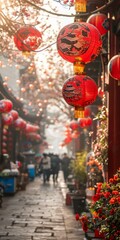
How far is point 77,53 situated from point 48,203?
12.0m

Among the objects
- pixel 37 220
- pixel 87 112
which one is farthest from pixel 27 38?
pixel 87 112

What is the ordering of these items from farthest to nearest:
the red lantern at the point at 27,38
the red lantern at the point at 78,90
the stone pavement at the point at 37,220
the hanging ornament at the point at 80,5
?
1. the stone pavement at the point at 37,220
2. the red lantern at the point at 27,38
3. the hanging ornament at the point at 80,5
4. the red lantern at the point at 78,90

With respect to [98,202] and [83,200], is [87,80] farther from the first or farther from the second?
[83,200]

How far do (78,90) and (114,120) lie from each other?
3005 millimetres

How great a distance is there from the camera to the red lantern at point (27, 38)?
403 inches

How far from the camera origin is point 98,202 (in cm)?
802

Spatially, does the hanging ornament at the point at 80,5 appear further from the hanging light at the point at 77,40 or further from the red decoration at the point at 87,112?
the red decoration at the point at 87,112

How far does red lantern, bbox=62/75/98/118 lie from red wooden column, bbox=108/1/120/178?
2634mm

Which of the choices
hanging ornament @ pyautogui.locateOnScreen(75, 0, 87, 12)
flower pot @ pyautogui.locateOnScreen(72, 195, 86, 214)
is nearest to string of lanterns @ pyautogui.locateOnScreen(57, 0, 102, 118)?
hanging ornament @ pyautogui.locateOnScreen(75, 0, 87, 12)

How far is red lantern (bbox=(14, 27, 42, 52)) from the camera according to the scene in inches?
403

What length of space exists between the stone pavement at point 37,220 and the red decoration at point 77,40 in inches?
195

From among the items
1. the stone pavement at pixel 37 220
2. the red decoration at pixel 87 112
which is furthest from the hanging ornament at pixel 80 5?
the red decoration at pixel 87 112

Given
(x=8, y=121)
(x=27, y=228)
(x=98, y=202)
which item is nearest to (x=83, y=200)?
(x=27, y=228)

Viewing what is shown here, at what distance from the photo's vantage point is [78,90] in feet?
28.7
